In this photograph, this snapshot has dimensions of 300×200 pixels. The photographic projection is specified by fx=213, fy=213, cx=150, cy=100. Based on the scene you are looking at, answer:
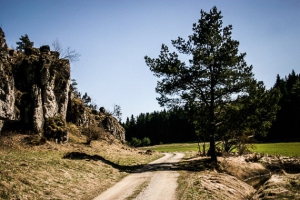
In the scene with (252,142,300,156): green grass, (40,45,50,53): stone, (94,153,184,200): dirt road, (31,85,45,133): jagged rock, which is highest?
(40,45,50,53): stone

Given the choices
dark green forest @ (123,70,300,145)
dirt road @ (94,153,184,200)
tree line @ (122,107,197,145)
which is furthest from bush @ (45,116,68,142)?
tree line @ (122,107,197,145)

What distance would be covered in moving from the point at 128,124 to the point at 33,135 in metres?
134

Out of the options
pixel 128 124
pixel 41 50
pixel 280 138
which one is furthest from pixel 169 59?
pixel 128 124

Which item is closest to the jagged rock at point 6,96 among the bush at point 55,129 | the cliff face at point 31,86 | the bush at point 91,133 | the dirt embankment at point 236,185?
the cliff face at point 31,86

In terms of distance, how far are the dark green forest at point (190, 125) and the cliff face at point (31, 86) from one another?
4999cm

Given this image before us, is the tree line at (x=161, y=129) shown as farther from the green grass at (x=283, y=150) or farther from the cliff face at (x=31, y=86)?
the cliff face at (x=31, y=86)

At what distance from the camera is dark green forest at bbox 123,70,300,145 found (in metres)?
83.7

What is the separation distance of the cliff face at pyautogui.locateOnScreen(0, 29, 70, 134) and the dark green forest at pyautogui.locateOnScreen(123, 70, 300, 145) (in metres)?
50.0

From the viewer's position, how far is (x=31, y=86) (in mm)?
29656

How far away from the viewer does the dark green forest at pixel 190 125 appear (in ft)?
275

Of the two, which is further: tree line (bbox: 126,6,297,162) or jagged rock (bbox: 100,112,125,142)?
jagged rock (bbox: 100,112,125,142)

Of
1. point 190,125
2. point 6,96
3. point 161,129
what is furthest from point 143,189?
point 161,129

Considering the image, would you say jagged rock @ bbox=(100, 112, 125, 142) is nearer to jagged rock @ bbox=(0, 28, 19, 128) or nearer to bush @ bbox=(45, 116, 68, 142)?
bush @ bbox=(45, 116, 68, 142)

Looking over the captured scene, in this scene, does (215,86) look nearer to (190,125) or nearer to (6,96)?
(6,96)
